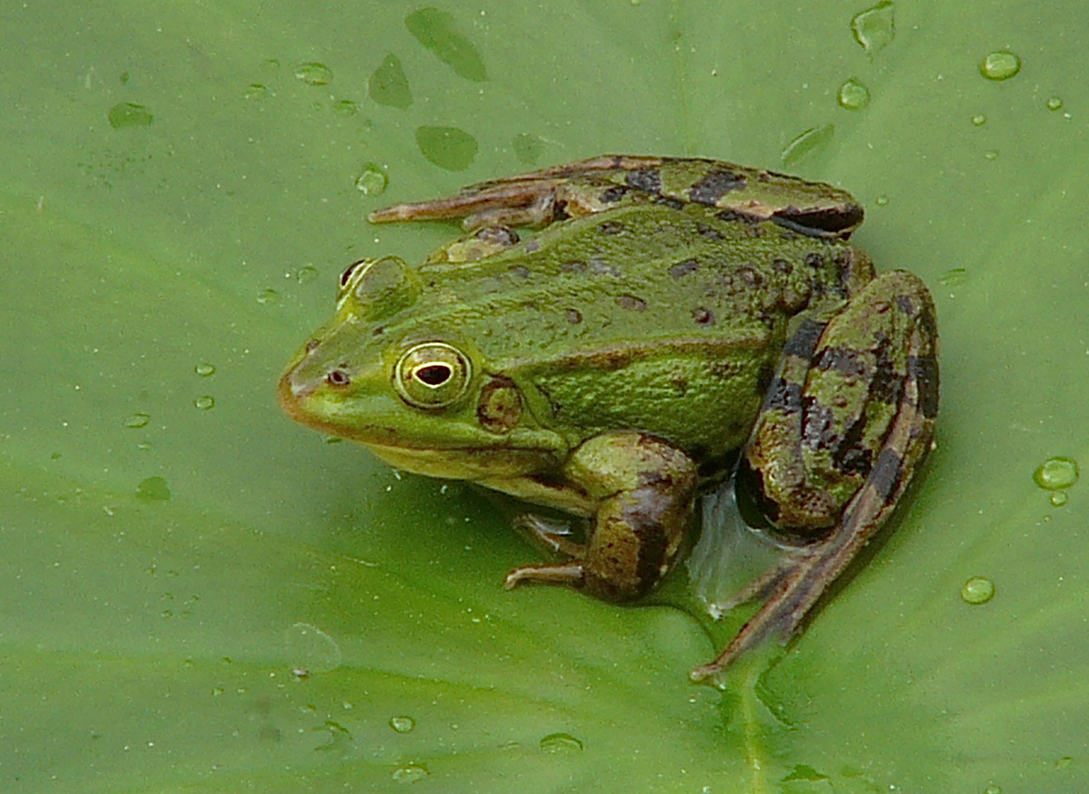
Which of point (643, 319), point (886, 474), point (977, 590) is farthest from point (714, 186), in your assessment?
point (977, 590)

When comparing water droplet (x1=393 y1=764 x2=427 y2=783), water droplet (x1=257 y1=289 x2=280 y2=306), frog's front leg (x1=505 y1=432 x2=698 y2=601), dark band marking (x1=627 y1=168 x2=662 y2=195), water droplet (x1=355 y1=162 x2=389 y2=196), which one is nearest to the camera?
water droplet (x1=393 y1=764 x2=427 y2=783)

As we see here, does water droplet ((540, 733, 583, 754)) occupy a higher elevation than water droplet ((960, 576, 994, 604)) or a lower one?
lower

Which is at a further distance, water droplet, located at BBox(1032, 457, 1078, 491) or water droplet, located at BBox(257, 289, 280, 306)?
water droplet, located at BBox(257, 289, 280, 306)

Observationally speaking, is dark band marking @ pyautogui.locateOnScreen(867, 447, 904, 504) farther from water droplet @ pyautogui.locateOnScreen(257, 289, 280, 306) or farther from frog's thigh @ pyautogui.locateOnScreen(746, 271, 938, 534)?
water droplet @ pyautogui.locateOnScreen(257, 289, 280, 306)

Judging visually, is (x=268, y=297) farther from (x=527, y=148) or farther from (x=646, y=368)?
(x=646, y=368)

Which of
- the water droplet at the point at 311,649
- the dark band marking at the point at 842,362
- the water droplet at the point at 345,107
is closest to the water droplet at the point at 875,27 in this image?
the dark band marking at the point at 842,362

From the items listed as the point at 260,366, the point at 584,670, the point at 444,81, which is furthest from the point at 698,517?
the point at 444,81

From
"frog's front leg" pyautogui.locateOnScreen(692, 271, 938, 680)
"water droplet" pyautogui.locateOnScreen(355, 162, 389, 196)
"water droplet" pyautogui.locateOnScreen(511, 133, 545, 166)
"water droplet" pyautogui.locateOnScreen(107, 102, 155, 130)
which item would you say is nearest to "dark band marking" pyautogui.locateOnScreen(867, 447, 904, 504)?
"frog's front leg" pyautogui.locateOnScreen(692, 271, 938, 680)

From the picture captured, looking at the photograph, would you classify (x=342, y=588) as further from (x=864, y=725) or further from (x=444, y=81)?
(x=444, y=81)
